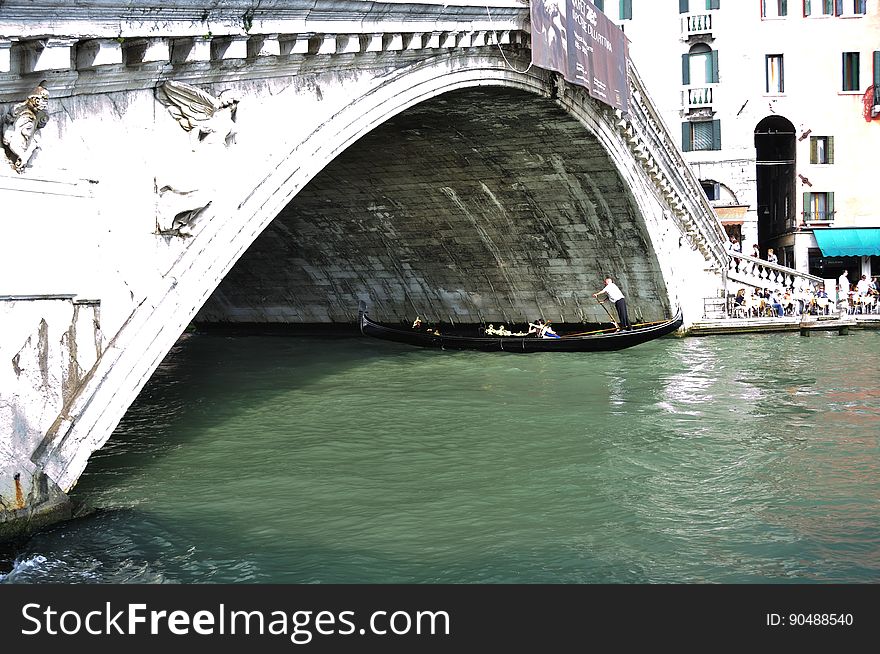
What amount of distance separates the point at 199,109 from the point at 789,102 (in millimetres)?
15859

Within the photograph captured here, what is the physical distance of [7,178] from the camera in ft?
14.0

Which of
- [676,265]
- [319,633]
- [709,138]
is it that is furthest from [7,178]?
[709,138]

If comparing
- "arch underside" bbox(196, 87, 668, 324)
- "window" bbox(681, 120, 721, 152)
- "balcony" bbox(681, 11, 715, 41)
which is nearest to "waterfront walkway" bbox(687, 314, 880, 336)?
"arch underside" bbox(196, 87, 668, 324)

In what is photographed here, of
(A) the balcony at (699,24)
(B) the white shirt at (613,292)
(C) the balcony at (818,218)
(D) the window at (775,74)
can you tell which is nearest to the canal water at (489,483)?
(B) the white shirt at (613,292)

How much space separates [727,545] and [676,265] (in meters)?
9.71

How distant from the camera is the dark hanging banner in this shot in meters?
8.97

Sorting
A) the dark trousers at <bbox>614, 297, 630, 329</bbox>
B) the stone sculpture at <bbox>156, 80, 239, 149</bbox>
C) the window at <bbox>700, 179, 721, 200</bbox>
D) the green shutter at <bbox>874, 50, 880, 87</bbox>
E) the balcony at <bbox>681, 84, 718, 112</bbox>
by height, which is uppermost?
the green shutter at <bbox>874, 50, 880, 87</bbox>

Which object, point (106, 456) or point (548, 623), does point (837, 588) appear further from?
point (106, 456)

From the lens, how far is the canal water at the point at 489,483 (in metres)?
4.18

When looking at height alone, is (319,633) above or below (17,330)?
below

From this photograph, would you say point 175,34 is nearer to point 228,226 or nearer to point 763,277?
point 228,226

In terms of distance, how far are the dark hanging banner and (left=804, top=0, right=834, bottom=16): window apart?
9005 mm

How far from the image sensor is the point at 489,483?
18.4 feet

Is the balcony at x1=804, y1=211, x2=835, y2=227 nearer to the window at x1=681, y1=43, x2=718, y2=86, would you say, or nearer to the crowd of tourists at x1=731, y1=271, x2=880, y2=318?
the window at x1=681, y1=43, x2=718, y2=86
